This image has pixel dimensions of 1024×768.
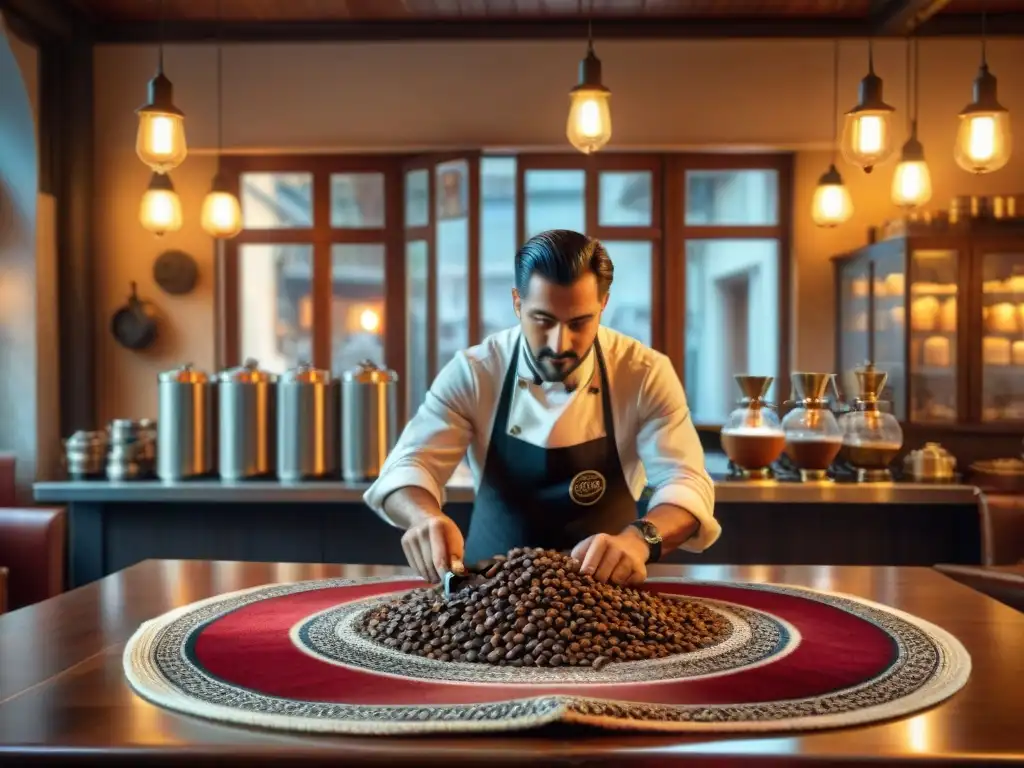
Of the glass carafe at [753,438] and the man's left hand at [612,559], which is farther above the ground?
the glass carafe at [753,438]

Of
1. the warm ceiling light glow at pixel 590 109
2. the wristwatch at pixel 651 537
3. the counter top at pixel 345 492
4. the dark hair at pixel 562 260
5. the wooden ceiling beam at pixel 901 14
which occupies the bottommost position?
the counter top at pixel 345 492

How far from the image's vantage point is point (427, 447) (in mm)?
2215

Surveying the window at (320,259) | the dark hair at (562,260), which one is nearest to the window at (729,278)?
the window at (320,259)

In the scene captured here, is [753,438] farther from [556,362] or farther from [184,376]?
[184,376]

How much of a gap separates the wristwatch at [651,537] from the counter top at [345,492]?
1416mm

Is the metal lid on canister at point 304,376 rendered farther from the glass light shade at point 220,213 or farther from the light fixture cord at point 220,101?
the light fixture cord at point 220,101

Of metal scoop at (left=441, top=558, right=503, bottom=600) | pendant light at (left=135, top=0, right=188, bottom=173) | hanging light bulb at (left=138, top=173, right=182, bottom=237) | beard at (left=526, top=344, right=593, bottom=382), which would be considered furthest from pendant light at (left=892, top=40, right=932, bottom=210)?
hanging light bulb at (left=138, top=173, right=182, bottom=237)

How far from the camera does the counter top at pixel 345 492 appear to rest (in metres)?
3.29

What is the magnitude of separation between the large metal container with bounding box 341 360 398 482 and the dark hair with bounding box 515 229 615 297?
1.62m

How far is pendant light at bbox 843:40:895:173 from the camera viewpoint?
10.8 ft

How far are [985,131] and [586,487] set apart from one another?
6.78ft

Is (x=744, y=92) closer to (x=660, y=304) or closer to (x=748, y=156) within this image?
(x=748, y=156)

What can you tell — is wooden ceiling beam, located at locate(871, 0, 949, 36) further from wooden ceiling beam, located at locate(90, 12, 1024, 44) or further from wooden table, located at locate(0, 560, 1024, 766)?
wooden table, located at locate(0, 560, 1024, 766)

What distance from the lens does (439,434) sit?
2.24 metres
